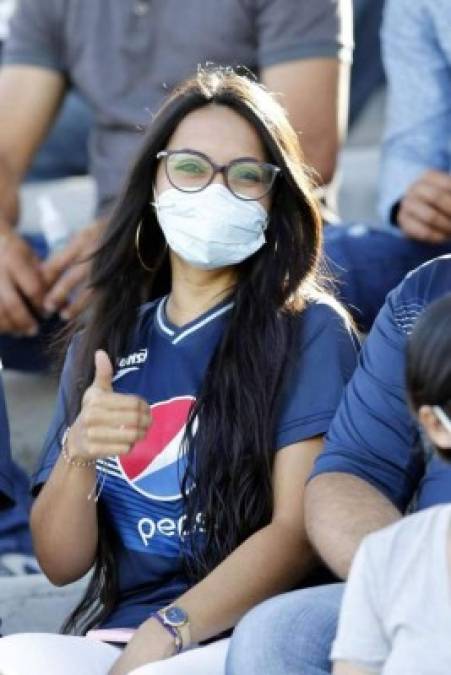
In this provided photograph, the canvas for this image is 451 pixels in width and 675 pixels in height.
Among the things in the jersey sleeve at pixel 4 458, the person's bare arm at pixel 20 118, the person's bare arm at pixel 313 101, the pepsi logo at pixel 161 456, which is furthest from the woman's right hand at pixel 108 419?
the person's bare arm at pixel 20 118

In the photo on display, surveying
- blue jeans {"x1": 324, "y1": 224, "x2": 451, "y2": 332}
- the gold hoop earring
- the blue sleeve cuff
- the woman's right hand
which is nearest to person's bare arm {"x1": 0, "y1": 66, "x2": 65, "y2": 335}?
blue jeans {"x1": 324, "y1": 224, "x2": 451, "y2": 332}

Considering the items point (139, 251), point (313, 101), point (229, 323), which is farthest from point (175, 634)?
point (313, 101)

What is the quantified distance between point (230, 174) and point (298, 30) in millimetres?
1352

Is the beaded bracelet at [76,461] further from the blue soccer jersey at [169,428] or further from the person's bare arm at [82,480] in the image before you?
the blue soccer jersey at [169,428]

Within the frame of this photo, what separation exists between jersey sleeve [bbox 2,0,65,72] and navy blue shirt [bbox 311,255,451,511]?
2038 mm

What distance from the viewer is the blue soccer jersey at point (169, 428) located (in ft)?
10.9

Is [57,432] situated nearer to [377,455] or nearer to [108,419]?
[108,419]

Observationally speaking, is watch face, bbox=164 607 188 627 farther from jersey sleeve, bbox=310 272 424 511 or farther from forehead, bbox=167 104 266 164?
forehead, bbox=167 104 266 164

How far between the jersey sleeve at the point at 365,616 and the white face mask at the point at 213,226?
93cm

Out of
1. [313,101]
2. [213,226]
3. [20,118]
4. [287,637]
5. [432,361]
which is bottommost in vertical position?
[20,118]

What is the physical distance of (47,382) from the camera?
17.8 feet

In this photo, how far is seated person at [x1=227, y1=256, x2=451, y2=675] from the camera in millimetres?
3086

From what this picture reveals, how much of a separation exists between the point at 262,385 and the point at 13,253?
→ 155 centimetres

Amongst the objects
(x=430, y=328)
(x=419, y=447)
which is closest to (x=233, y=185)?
(x=419, y=447)
